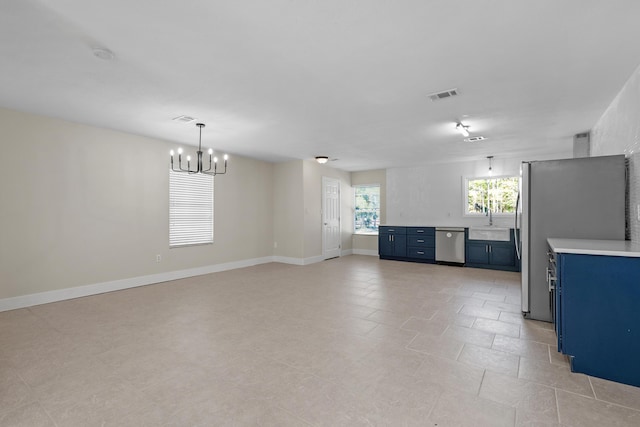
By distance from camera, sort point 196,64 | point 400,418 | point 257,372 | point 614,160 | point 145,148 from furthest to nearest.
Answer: point 145,148 → point 614,160 → point 196,64 → point 257,372 → point 400,418

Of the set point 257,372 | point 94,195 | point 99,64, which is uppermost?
point 99,64

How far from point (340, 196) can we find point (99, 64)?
21.5 ft

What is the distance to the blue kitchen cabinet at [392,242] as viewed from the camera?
787cm

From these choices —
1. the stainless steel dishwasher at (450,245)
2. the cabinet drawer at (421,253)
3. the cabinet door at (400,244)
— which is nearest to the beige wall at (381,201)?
the cabinet door at (400,244)

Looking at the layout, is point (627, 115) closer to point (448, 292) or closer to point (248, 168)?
point (448, 292)

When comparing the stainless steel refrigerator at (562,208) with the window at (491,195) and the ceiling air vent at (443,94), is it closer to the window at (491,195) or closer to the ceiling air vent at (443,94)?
the ceiling air vent at (443,94)

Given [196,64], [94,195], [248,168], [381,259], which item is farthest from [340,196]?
[196,64]

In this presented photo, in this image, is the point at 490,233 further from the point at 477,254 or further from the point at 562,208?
the point at 562,208

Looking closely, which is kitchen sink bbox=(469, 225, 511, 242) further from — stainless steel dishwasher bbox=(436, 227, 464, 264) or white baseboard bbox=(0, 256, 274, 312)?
white baseboard bbox=(0, 256, 274, 312)

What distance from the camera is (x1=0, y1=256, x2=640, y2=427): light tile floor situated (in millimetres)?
1849

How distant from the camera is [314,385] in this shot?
84.7 inches

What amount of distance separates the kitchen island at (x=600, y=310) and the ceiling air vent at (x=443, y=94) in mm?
1809

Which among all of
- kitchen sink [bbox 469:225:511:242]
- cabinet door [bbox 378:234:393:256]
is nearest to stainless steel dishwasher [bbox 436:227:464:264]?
kitchen sink [bbox 469:225:511:242]

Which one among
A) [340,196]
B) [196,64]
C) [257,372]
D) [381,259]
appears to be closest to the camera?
[257,372]
